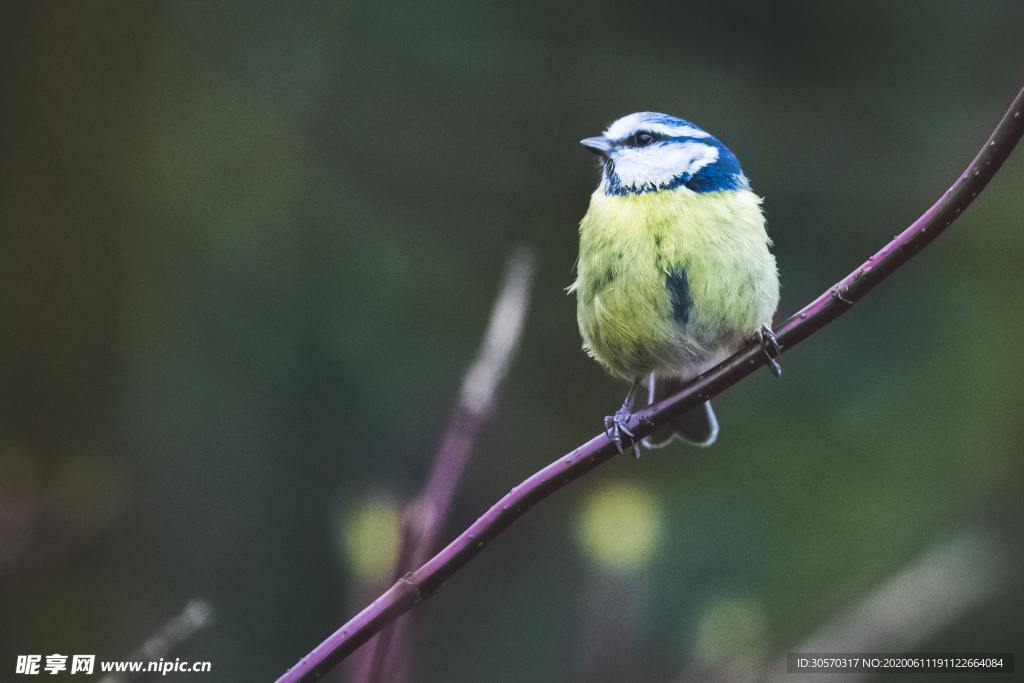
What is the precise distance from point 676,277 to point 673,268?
22mm

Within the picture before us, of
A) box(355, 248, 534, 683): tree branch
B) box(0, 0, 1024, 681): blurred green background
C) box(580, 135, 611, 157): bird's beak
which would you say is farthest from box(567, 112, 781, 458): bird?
box(0, 0, 1024, 681): blurred green background

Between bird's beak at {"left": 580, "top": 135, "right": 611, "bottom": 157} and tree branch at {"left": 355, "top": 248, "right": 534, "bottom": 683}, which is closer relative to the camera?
tree branch at {"left": 355, "top": 248, "right": 534, "bottom": 683}

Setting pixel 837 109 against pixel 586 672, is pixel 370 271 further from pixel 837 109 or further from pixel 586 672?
pixel 586 672

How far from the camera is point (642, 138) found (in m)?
3.00

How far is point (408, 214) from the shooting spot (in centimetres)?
509

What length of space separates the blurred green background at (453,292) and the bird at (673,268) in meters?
1.66

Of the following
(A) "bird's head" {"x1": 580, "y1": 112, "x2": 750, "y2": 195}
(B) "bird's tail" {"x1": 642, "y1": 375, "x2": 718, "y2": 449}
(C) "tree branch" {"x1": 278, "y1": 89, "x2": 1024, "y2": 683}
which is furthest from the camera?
(B) "bird's tail" {"x1": 642, "y1": 375, "x2": 718, "y2": 449}

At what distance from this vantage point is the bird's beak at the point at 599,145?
3.00 meters

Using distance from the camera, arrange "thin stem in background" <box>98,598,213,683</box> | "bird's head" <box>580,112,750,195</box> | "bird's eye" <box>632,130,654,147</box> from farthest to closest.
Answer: "bird's eye" <box>632,130,654,147</box>
"bird's head" <box>580,112,750,195</box>
"thin stem in background" <box>98,598,213,683</box>

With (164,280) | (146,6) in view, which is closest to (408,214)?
(164,280)

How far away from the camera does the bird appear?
2.52 metres

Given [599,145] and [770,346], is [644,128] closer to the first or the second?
[599,145]

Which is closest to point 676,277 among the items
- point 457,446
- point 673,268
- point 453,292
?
point 673,268

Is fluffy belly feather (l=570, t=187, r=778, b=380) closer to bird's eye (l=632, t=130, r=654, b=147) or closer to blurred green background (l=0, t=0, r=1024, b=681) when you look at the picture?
bird's eye (l=632, t=130, r=654, b=147)
